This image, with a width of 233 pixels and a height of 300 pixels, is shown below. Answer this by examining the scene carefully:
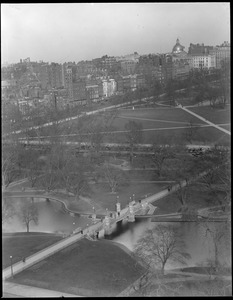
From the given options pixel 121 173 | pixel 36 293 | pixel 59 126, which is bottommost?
pixel 36 293

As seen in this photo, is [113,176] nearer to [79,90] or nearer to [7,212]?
[7,212]

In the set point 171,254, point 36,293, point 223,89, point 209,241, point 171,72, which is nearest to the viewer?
point 36,293

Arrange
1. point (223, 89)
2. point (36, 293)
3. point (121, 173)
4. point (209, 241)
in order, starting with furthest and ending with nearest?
1. point (223, 89)
2. point (121, 173)
3. point (209, 241)
4. point (36, 293)

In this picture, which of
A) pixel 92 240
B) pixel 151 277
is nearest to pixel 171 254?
pixel 151 277

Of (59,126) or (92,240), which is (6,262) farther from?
(59,126)

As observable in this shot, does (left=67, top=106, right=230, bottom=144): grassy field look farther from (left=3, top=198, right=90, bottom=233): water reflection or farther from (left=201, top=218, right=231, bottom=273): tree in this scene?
(left=201, top=218, right=231, bottom=273): tree

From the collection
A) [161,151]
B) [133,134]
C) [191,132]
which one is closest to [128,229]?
[161,151]
